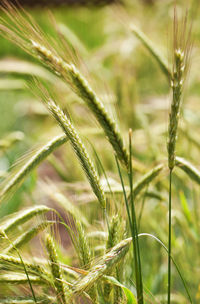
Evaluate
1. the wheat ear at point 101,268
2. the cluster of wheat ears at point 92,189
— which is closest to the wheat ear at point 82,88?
the cluster of wheat ears at point 92,189

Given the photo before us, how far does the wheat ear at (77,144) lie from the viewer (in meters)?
0.63

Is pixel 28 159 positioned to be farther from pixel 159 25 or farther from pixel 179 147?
pixel 159 25

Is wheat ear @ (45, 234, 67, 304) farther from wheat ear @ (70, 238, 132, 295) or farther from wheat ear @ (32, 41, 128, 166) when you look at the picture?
wheat ear @ (32, 41, 128, 166)

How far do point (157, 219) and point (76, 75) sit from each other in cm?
95

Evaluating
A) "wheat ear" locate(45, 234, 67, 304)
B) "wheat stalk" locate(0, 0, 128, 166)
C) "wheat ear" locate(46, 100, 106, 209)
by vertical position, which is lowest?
"wheat ear" locate(45, 234, 67, 304)

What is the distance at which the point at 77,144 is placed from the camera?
0.63 m

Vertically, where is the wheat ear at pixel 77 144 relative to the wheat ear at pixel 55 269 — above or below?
above

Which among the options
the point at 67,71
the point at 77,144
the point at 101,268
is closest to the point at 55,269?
the point at 101,268

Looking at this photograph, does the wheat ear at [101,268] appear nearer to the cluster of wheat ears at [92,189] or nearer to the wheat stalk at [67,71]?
the cluster of wheat ears at [92,189]

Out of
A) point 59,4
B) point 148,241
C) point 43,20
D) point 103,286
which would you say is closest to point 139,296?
point 103,286

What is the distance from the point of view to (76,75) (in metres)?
0.60

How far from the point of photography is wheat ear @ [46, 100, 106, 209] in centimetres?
63

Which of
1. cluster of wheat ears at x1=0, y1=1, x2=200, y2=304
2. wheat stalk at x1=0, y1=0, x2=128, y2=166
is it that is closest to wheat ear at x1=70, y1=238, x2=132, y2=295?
cluster of wheat ears at x1=0, y1=1, x2=200, y2=304

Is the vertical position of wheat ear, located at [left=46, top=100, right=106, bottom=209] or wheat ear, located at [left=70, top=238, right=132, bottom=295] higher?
wheat ear, located at [left=46, top=100, right=106, bottom=209]
